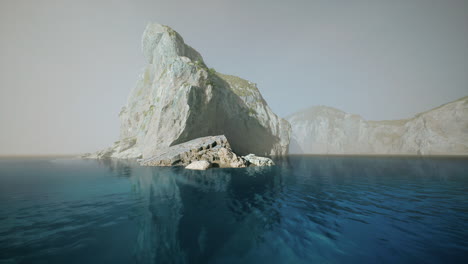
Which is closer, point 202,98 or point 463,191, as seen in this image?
point 463,191

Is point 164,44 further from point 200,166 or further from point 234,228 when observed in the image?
point 234,228

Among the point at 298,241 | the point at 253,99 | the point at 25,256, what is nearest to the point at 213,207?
the point at 298,241

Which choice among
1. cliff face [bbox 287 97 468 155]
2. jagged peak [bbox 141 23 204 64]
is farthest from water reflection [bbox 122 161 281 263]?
cliff face [bbox 287 97 468 155]

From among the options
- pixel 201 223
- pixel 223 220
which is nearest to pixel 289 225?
pixel 223 220

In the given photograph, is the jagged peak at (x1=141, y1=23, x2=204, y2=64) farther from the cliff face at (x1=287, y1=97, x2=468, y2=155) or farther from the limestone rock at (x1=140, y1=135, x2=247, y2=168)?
the cliff face at (x1=287, y1=97, x2=468, y2=155)

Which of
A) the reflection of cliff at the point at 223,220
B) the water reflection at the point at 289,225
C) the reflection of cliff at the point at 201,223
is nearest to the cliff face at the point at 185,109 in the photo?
the reflection of cliff at the point at 201,223

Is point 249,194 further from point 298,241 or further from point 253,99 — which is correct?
point 253,99
